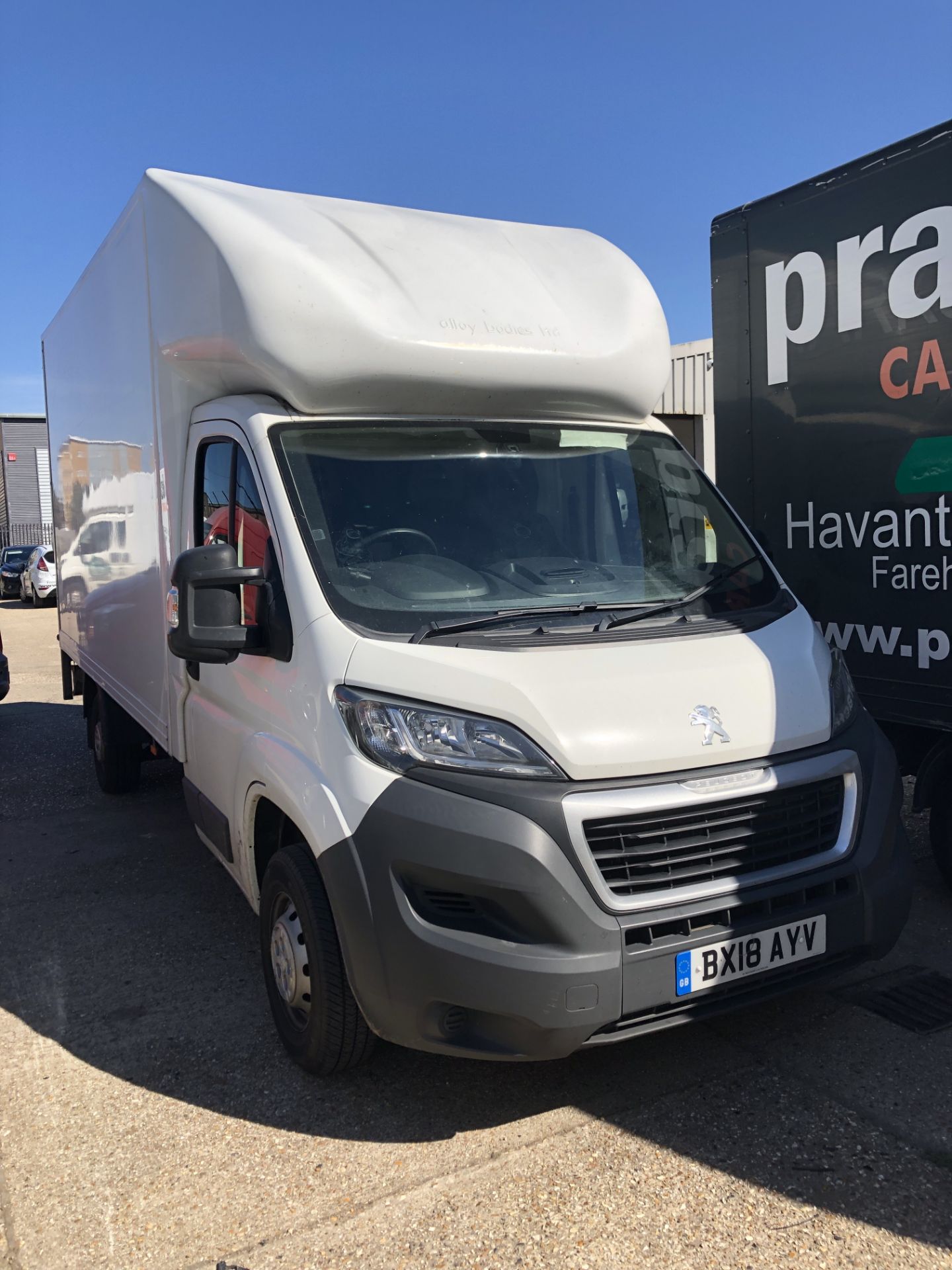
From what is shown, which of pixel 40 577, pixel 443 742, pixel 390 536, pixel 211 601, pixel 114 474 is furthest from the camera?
pixel 40 577

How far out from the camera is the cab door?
358 cm

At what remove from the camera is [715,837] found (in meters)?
3.00

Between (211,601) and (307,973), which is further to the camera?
(211,601)

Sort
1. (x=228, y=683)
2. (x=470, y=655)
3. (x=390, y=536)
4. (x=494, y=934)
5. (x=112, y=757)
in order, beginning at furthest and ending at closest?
(x=112, y=757), (x=228, y=683), (x=390, y=536), (x=470, y=655), (x=494, y=934)

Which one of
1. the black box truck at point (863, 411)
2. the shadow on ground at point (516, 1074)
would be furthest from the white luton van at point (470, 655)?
the black box truck at point (863, 411)

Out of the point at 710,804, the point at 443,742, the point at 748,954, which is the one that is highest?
the point at 443,742

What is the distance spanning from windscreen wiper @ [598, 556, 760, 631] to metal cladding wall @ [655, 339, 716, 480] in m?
12.5

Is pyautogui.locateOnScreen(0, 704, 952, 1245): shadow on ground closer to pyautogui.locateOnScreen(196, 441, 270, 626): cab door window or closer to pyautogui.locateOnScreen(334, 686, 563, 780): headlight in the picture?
pyautogui.locateOnScreen(334, 686, 563, 780): headlight

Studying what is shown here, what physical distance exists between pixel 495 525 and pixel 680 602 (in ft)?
2.31

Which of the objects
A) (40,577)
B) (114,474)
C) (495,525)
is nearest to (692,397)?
(114,474)

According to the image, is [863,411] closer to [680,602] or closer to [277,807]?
[680,602]

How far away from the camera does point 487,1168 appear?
2961 millimetres

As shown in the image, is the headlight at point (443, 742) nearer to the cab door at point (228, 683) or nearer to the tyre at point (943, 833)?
the cab door at point (228, 683)

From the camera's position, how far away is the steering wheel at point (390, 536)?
3.51m
